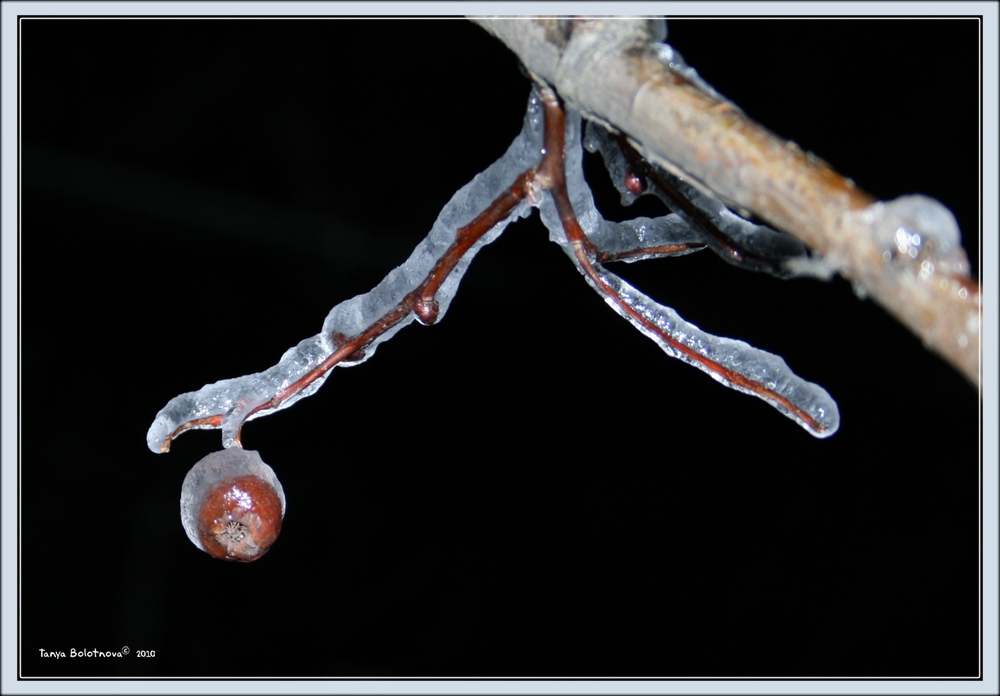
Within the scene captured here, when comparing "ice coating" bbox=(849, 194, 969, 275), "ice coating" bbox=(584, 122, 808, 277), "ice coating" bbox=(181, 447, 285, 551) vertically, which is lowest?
"ice coating" bbox=(181, 447, 285, 551)

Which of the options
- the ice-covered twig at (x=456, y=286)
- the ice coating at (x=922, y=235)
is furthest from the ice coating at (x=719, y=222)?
the ice coating at (x=922, y=235)

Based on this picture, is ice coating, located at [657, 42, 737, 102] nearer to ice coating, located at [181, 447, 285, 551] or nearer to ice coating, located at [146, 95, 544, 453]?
ice coating, located at [146, 95, 544, 453]

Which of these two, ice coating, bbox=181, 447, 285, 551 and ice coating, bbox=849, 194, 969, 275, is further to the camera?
ice coating, bbox=181, 447, 285, 551

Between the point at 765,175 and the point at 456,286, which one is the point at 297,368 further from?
the point at 765,175

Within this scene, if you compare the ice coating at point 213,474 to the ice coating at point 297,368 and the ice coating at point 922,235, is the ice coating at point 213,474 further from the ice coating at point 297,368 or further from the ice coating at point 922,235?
the ice coating at point 922,235

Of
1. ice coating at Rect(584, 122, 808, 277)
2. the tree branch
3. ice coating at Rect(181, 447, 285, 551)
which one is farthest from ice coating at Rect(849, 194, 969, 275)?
ice coating at Rect(181, 447, 285, 551)

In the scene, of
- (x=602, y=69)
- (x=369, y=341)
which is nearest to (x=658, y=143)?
(x=602, y=69)
